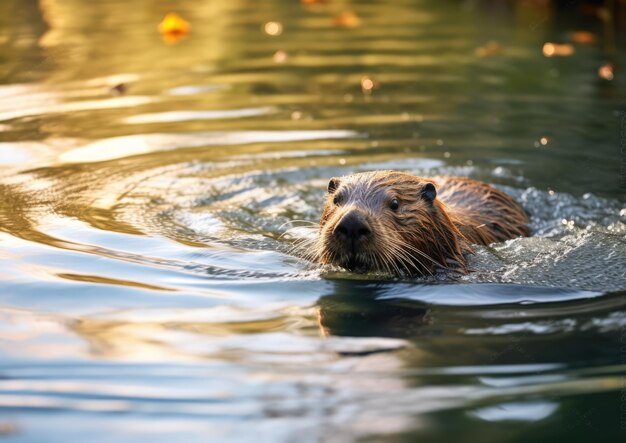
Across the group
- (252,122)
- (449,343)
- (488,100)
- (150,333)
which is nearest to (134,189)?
(252,122)

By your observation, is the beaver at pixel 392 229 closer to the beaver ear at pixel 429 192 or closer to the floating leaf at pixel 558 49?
the beaver ear at pixel 429 192

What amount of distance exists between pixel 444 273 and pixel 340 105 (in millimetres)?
5158

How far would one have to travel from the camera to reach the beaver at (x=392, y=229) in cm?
554

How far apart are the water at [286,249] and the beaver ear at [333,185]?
50cm

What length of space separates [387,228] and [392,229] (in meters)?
0.06

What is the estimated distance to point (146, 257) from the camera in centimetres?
620

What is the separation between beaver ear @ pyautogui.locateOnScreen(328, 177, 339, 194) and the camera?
6.19m

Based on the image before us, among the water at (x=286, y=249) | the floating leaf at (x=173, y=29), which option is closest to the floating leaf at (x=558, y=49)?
the water at (x=286, y=249)

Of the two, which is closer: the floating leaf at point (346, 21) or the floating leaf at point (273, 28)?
the floating leaf at point (273, 28)

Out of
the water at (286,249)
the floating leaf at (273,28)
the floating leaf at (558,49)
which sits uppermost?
the floating leaf at (273,28)

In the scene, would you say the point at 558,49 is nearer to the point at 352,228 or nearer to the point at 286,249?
the point at 286,249

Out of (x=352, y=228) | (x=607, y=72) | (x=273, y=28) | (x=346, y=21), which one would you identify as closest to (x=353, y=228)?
(x=352, y=228)

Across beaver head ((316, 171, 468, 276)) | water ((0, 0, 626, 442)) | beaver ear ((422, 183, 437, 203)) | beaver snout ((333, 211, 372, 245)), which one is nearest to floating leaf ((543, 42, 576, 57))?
water ((0, 0, 626, 442))

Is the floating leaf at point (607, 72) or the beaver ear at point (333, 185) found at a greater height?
the floating leaf at point (607, 72)
